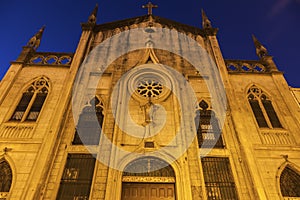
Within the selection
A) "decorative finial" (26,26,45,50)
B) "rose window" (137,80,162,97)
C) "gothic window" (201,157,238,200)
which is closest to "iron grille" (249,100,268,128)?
"gothic window" (201,157,238,200)

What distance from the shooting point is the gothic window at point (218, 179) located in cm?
1063

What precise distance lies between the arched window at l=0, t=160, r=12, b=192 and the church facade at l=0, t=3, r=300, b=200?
0.16ft

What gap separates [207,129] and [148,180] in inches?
177

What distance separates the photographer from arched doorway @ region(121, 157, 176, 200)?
10.4m

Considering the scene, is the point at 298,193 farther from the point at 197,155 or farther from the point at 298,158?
the point at 197,155

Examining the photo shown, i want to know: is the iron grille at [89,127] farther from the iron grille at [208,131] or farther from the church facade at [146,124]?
the iron grille at [208,131]

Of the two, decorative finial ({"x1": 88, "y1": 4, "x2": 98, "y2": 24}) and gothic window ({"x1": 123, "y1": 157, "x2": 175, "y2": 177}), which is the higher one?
decorative finial ({"x1": 88, "y1": 4, "x2": 98, "y2": 24})

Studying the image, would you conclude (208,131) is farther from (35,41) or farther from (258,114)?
(35,41)

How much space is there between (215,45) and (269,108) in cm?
599

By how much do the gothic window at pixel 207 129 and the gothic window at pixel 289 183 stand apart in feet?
10.4

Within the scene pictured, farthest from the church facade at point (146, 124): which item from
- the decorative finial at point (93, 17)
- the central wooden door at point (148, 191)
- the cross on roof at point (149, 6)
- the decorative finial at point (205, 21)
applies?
the cross on roof at point (149, 6)

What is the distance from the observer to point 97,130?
1245 centimetres

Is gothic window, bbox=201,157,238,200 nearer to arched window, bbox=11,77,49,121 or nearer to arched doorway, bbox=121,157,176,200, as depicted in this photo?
arched doorway, bbox=121,157,176,200

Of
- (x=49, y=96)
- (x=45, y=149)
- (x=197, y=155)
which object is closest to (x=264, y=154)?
(x=197, y=155)
